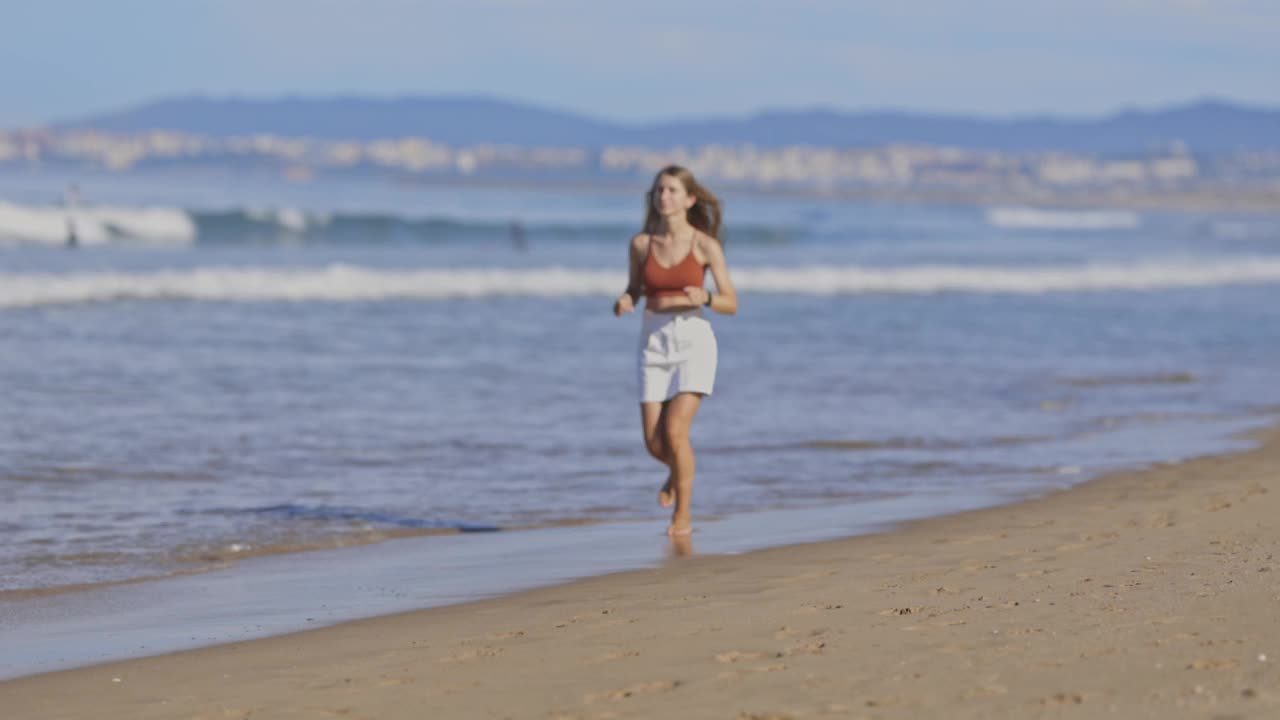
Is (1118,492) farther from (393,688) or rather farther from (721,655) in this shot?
(393,688)

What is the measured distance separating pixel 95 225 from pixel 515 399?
30.3 metres

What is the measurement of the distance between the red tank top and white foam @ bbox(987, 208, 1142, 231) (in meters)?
66.3

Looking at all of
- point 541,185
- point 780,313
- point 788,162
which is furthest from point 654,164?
point 780,313

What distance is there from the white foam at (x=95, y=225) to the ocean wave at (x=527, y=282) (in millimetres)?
11472

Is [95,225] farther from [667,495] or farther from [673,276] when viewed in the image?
[673,276]

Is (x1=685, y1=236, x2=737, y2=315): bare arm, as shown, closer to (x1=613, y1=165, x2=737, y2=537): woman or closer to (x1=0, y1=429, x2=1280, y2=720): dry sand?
(x1=613, y1=165, x2=737, y2=537): woman

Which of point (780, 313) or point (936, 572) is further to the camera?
point (780, 313)

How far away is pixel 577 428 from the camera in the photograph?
1144 centimetres

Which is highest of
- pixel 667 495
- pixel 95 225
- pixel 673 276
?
pixel 95 225

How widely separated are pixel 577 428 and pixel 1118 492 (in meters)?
Result: 4.06

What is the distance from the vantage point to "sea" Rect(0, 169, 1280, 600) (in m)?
8.35

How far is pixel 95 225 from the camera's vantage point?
40.4 meters

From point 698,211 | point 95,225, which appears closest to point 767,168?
point 95,225

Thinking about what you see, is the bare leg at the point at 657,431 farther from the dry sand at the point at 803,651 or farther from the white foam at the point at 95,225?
the white foam at the point at 95,225
